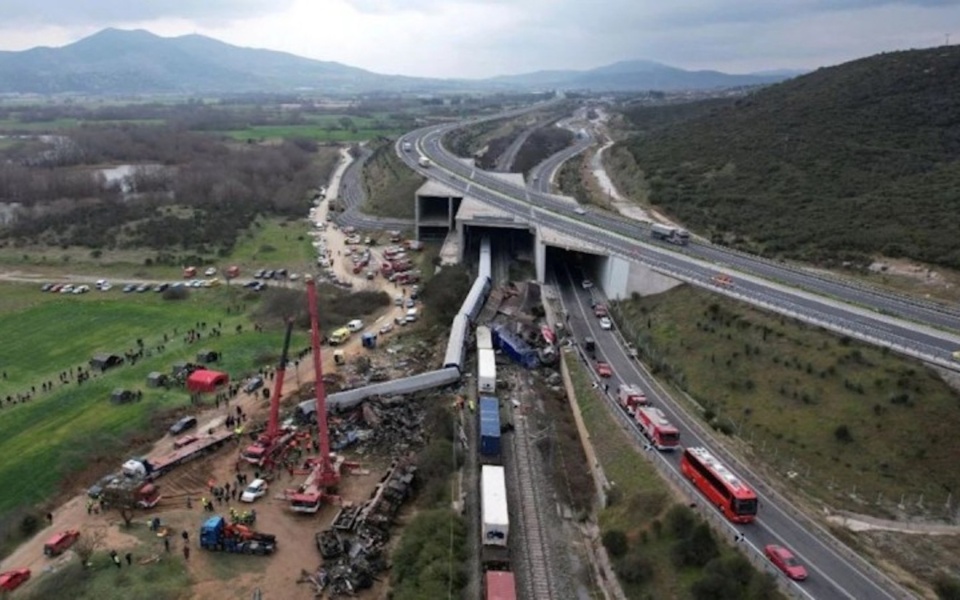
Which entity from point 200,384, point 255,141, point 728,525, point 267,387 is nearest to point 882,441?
point 728,525

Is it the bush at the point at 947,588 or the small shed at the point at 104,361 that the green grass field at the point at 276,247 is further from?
the bush at the point at 947,588

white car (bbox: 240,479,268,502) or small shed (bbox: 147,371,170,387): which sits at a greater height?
small shed (bbox: 147,371,170,387)

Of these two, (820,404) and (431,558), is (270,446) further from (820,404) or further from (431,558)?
(820,404)

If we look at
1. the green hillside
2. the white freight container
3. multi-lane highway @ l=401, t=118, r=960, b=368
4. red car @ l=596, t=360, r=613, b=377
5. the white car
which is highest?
the green hillside

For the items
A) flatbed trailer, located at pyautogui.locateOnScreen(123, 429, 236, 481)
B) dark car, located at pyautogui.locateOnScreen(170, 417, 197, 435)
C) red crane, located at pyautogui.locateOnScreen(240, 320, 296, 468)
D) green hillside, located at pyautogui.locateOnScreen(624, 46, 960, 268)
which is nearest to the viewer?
flatbed trailer, located at pyautogui.locateOnScreen(123, 429, 236, 481)

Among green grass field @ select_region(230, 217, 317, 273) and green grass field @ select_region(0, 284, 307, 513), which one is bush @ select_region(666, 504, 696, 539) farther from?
green grass field @ select_region(230, 217, 317, 273)

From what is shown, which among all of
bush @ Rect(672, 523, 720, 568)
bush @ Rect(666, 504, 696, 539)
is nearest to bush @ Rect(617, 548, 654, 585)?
bush @ Rect(672, 523, 720, 568)

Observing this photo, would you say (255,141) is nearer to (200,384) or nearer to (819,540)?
(200,384)
